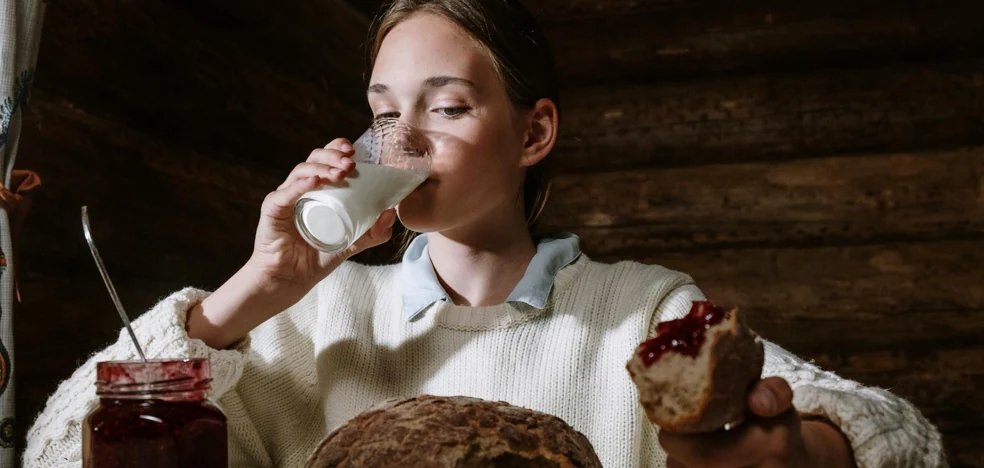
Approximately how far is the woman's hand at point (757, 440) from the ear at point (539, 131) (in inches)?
24.2

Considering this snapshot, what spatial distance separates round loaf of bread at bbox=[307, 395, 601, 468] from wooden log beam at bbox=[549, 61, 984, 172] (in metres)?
1.61

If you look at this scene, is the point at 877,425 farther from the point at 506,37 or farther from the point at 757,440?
the point at 506,37

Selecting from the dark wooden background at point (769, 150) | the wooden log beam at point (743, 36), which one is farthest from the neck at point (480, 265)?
the wooden log beam at point (743, 36)

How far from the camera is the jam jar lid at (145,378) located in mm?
682

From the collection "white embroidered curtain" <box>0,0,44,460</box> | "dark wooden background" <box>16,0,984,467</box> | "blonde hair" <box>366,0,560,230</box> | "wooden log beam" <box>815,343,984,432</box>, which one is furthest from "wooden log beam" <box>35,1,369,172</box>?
"wooden log beam" <box>815,343,984,432</box>

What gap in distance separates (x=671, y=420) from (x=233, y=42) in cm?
139

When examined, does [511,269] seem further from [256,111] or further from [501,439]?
[256,111]

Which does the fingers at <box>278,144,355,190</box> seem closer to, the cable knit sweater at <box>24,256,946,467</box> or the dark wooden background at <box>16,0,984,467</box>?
the cable knit sweater at <box>24,256,946,467</box>

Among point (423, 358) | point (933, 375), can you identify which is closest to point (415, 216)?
point (423, 358)

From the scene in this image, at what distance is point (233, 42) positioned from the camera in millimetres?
1780

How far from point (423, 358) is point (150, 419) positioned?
1.78 ft

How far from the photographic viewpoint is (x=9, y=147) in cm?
106

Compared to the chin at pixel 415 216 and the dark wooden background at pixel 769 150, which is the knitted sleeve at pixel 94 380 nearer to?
Result: the chin at pixel 415 216

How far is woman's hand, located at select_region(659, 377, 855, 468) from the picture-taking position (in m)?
0.66
